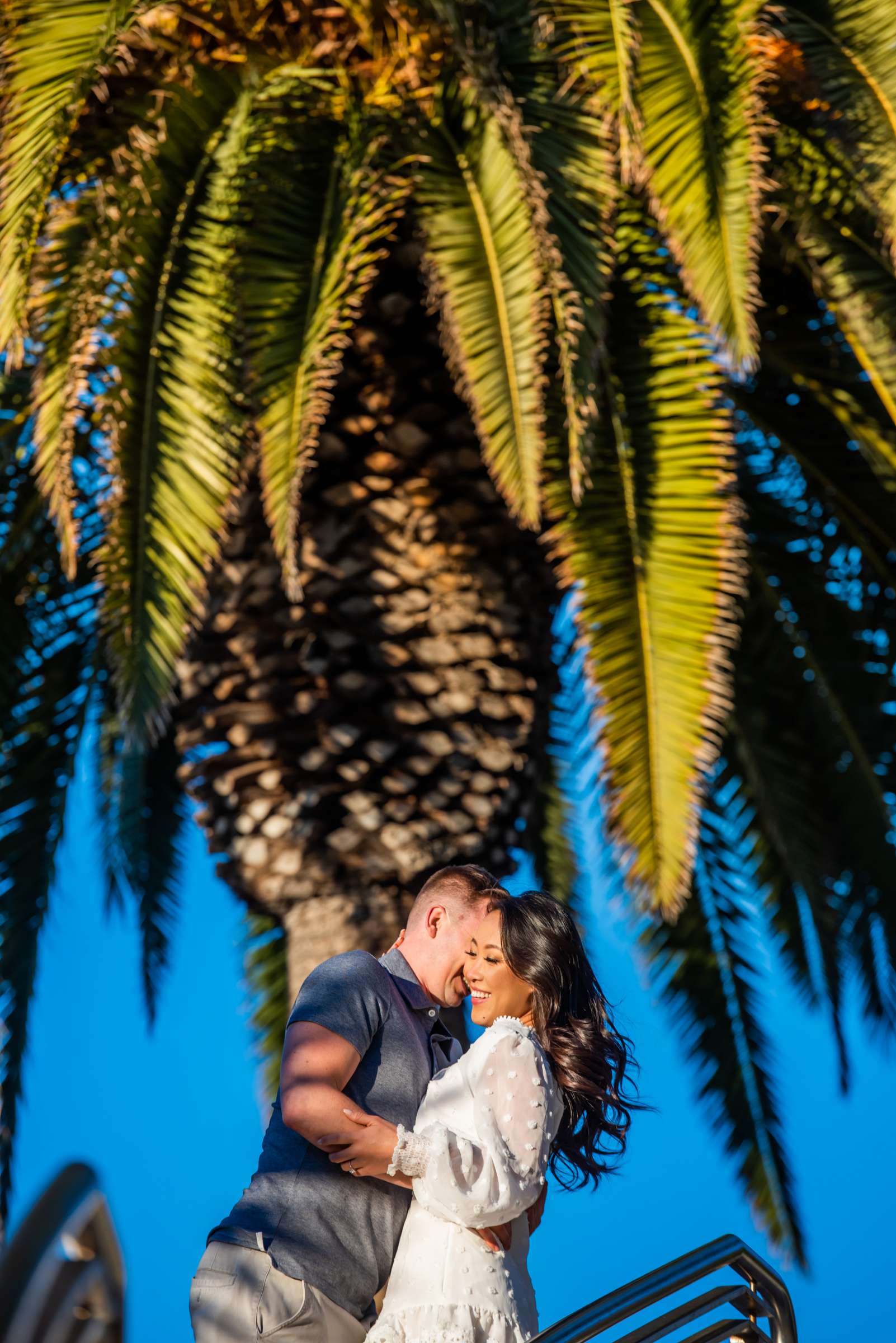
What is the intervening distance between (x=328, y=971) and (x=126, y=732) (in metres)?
1.60

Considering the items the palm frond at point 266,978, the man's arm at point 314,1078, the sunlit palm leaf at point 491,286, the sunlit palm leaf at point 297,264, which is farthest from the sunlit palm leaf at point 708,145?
the palm frond at point 266,978

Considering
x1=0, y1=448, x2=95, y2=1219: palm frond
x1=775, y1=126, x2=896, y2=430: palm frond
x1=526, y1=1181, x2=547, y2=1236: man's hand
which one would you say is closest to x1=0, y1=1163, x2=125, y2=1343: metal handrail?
x1=526, y1=1181, x2=547, y2=1236: man's hand

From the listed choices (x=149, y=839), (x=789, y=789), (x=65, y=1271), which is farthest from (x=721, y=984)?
(x=65, y=1271)

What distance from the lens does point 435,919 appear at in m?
3.51

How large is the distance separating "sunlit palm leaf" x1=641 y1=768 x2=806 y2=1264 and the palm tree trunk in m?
2.61

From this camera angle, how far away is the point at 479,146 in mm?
5270

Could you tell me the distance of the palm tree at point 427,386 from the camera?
4.85m

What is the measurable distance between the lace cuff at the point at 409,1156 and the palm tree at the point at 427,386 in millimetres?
2025

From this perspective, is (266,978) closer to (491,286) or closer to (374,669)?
(374,669)

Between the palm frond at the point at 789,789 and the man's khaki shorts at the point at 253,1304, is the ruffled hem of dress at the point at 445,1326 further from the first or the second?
the palm frond at the point at 789,789

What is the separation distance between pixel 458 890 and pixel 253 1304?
1.02 m

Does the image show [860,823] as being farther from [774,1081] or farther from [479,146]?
[479,146]

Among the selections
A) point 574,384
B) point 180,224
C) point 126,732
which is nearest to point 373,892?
point 126,732

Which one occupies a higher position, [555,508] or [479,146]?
[479,146]
